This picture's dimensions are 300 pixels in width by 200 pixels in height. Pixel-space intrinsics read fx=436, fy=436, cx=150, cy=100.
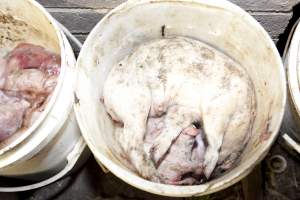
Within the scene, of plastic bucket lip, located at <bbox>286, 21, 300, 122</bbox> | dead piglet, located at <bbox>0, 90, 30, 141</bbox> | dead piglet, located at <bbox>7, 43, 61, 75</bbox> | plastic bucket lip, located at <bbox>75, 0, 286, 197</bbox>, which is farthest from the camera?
dead piglet, located at <bbox>7, 43, 61, 75</bbox>

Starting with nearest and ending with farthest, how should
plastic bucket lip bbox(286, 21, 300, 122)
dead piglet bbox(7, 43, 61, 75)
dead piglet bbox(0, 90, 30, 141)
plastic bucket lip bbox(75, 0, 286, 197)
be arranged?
plastic bucket lip bbox(75, 0, 286, 197), plastic bucket lip bbox(286, 21, 300, 122), dead piglet bbox(0, 90, 30, 141), dead piglet bbox(7, 43, 61, 75)

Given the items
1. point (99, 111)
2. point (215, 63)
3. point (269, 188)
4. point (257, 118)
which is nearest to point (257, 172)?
point (269, 188)

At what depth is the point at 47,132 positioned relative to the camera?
1050mm

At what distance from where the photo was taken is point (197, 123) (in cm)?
110

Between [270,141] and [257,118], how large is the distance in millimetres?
169

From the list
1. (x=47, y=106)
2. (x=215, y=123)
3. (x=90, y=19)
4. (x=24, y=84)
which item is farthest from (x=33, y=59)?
(x=215, y=123)

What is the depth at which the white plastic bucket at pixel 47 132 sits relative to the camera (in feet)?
3.37

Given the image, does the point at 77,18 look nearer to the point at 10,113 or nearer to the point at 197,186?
the point at 10,113

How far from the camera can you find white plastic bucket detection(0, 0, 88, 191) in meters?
1.03

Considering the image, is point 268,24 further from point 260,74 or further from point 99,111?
point 99,111

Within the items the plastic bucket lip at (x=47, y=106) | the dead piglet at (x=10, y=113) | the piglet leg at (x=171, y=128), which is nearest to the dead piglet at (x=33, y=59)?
the dead piglet at (x=10, y=113)

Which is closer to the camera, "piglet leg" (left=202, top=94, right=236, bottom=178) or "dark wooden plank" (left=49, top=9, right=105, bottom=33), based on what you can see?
"piglet leg" (left=202, top=94, right=236, bottom=178)

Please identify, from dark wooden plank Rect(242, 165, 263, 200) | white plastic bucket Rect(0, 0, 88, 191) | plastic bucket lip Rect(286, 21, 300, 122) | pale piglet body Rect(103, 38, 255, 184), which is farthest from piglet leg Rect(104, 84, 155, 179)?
dark wooden plank Rect(242, 165, 263, 200)

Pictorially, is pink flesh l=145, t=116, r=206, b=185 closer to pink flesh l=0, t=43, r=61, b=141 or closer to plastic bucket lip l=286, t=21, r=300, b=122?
plastic bucket lip l=286, t=21, r=300, b=122
